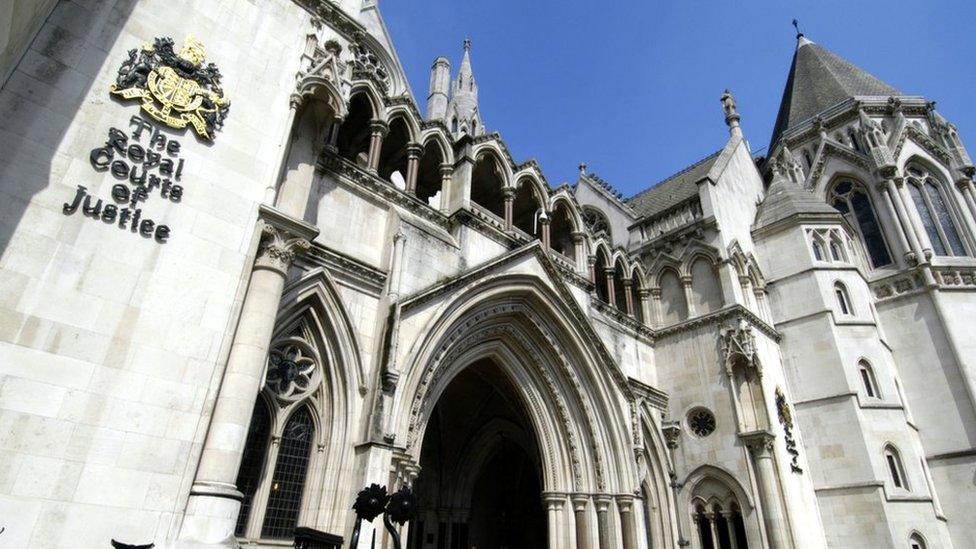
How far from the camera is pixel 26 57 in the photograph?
7.50m

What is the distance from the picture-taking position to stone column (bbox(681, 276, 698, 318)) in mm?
19469

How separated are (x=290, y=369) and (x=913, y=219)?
948 inches

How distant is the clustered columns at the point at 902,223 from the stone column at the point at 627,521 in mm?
15564

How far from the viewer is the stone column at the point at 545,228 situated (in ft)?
58.4

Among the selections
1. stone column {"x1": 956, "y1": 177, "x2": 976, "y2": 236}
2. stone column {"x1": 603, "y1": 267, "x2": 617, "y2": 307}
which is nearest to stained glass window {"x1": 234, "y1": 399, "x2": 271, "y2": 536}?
stone column {"x1": 603, "y1": 267, "x2": 617, "y2": 307}

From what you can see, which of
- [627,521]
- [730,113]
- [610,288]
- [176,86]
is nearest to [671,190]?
[730,113]

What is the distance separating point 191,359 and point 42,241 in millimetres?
2253

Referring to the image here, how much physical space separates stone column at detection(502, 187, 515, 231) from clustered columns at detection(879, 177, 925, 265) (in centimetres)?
1597

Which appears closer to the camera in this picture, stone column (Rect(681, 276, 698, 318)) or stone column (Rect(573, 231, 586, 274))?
stone column (Rect(573, 231, 586, 274))

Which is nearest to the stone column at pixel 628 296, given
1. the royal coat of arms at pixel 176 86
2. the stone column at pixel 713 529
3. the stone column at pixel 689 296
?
the stone column at pixel 689 296

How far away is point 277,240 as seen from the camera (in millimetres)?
9352

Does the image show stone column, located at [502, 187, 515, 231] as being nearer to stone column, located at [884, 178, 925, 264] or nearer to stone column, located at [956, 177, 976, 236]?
stone column, located at [884, 178, 925, 264]

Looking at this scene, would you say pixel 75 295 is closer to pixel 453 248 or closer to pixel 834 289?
pixel 453 248

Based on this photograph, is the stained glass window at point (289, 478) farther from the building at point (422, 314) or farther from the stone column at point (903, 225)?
the stone column at point (903, 225)
